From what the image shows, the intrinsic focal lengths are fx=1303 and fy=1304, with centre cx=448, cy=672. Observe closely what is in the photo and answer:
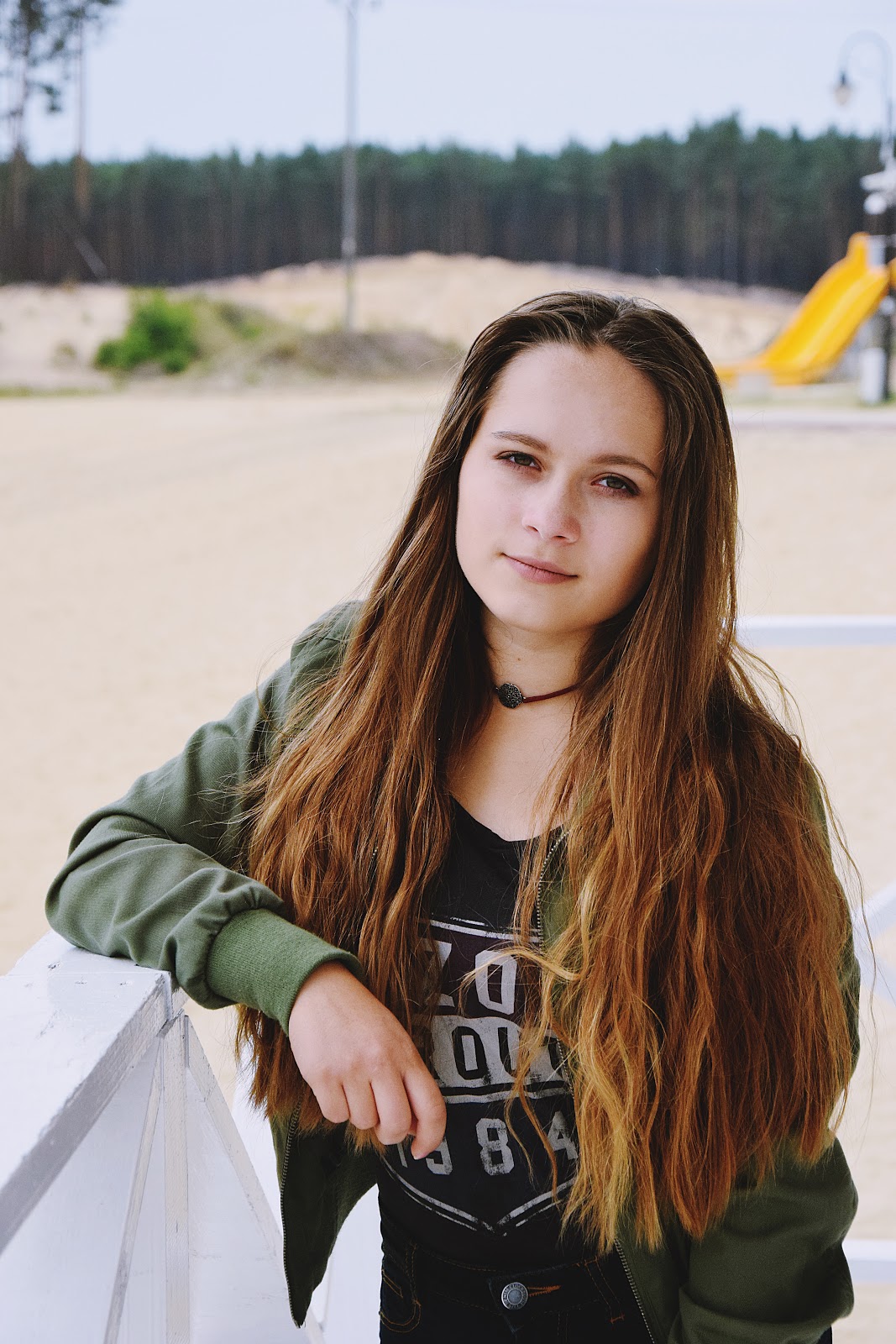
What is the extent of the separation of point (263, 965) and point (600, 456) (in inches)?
14.1

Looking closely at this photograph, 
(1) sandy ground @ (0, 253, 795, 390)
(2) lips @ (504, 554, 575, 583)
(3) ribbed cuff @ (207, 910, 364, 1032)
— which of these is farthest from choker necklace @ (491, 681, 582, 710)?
(1) sandy ground @ (0, 253, 795, 390)

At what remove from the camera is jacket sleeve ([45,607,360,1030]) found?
27.5 inches

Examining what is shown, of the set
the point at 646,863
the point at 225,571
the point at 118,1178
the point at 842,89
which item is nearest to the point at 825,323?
the point at 842,89

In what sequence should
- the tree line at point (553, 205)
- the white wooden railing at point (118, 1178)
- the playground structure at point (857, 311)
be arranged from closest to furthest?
1. the white wooden railing at point (118, 1178)
2. the playground structure at point (857, 311)
3. the tree line at point (553, 205)

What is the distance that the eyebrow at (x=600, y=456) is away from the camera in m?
0.79

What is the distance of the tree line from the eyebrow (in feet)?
41.6

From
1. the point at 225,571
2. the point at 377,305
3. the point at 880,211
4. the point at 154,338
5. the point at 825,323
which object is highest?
the point at 880,211

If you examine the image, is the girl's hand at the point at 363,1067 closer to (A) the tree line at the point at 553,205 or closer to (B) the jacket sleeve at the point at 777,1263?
(B) the jacket sleeve at the point at 777,1263

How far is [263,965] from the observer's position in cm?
70

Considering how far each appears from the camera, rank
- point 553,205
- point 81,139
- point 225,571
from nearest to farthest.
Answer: point 225,571 → point 81,139 → point 553,205

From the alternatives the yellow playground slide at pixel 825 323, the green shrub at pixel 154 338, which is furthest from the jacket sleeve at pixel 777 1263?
the green shrub at pixel 154 338

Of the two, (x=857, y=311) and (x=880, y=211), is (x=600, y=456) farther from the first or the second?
(x=880, y=211)

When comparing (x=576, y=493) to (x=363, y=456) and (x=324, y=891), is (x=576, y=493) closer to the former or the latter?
(x=324, y=891)

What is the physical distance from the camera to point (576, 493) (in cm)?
79
